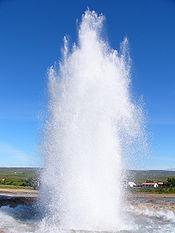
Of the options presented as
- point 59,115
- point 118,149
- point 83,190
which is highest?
point 59,115

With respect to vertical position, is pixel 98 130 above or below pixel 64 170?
above

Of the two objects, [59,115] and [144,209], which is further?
[144,209]

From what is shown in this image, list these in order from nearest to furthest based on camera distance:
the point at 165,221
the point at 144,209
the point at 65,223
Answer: the point at 65,223
the point at 165,221
the point at 144,209

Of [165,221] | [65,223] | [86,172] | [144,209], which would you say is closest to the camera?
[65,223]

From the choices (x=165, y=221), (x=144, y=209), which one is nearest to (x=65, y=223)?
(x=165, y=221)

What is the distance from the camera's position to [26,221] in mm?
24078

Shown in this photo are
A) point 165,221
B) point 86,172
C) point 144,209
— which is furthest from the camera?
point 144,209

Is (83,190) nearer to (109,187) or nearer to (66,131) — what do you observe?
(109,187)

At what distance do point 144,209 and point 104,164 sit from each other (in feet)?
32.8

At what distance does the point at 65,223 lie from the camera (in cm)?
2228

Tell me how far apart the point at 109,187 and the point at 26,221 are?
14.9 ft

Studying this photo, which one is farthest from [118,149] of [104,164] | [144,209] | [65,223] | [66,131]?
[144,209]

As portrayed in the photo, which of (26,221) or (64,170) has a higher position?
(64,170)

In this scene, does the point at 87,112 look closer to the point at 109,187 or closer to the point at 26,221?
the point at 109,187
